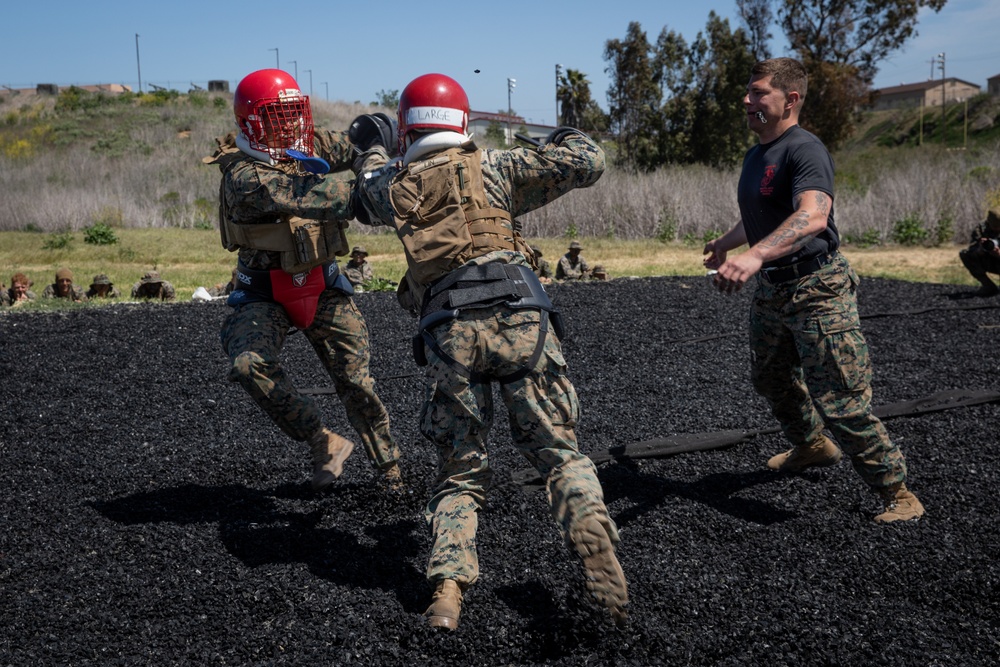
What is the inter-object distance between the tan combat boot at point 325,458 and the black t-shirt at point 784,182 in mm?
2318

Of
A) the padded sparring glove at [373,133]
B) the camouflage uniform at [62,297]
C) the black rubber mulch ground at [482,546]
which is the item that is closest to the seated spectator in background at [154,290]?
the camouflage uniform at [62,297]

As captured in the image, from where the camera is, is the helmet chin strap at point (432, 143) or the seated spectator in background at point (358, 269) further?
the seated spectator in background at point (358, 269)

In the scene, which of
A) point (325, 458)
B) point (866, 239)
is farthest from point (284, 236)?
point (866, 239)

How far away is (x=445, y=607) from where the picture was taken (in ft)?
10.1

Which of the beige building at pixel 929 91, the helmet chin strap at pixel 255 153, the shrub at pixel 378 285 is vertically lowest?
the shrub at pixel 378 285

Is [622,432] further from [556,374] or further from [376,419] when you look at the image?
[556,374]

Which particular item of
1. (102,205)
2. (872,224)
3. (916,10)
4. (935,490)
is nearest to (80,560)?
(935,490)

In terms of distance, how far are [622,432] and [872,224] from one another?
14287mm

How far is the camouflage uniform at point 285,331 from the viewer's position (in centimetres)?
366

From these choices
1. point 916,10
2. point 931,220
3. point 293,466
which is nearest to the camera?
point 293,466

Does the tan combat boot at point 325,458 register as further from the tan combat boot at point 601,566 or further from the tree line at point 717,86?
the tree line at point 717,86

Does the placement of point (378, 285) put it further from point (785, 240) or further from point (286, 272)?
point (785, 240)

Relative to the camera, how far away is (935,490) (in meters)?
4.43

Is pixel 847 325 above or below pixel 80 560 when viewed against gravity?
above
